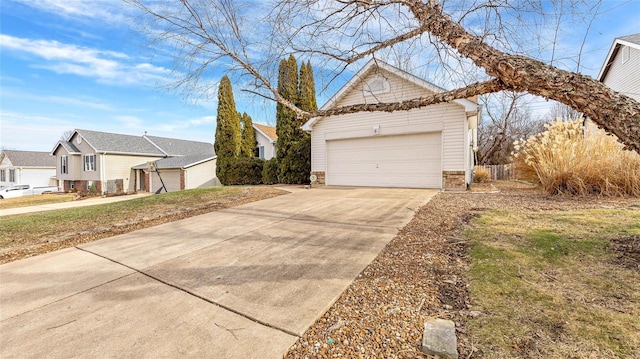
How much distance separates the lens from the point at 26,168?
3259cm

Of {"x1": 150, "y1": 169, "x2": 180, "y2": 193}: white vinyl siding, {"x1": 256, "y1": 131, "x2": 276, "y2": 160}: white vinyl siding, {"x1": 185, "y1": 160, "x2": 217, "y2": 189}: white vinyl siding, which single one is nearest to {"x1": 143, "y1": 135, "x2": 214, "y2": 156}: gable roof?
{"x1": 150, "y1": 169, "x2": 180, "y2": 193}: white vinyl siding

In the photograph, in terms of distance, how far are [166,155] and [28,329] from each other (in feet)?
92.1

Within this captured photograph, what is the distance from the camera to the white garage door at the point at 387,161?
9.77 meters

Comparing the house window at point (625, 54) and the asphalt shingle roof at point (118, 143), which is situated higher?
the house window at point (625, 54)

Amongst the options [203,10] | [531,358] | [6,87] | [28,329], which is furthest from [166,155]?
[531,358]

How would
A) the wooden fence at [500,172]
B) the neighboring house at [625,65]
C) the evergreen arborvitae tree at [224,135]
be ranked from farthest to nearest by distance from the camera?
the evergreen arborvitae tree at [224,135]
the wooden fence at [500,172]
the neighboring house at [625,65]

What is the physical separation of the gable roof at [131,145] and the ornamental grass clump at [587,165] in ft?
80.8

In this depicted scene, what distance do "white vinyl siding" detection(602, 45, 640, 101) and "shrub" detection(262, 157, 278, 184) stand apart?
605 inches

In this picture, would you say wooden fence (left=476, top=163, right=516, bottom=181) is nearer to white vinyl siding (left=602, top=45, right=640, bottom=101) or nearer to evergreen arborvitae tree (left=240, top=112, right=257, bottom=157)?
white vinyl siding (left=602, top=45, right=640, bottom=101)

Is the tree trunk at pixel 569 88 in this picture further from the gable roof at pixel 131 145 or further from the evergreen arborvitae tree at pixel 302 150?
the gable roof at pixel 131 145

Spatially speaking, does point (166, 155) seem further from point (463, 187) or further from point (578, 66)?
point (578, 66)

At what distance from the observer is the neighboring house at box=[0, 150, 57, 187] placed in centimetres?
3236

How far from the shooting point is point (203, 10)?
14.8ft

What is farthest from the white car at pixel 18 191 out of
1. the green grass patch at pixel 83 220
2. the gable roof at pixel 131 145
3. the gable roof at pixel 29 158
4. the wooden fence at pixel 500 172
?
the wooden fence at pixel 500 172
